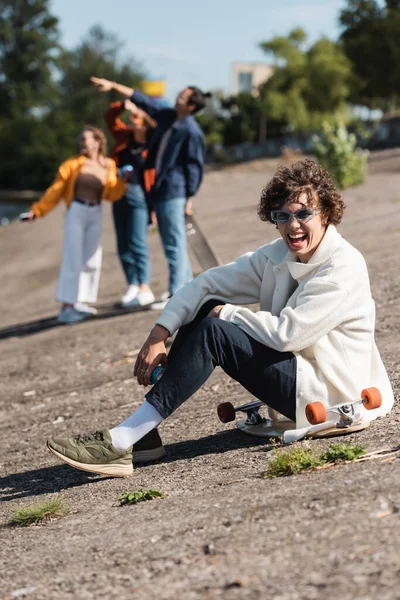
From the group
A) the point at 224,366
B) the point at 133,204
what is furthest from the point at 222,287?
the point at 133,204

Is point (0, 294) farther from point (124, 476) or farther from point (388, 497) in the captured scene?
point (388, 497)

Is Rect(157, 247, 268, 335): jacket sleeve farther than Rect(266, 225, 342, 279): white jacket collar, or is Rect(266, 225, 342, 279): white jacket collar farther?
Rect(157, 247, 268, 335): jacket sleeve

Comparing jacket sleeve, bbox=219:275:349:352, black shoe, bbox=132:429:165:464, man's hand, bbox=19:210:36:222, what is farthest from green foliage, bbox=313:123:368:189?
jacket sleeve, bbox=219:275:349:352

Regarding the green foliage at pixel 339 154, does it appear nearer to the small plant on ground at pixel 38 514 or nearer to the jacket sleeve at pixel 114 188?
the jacket sleeve at pixel 114 188

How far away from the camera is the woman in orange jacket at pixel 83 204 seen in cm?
1082

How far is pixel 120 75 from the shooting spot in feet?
301

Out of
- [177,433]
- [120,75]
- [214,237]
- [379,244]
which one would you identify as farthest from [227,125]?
[177,433]

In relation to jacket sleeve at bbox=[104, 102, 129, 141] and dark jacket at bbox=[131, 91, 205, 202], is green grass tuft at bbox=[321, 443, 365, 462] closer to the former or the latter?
dark jacket at bbox=[131, 91, 205, 202]

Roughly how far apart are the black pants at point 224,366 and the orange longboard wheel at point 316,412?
4.9 inches

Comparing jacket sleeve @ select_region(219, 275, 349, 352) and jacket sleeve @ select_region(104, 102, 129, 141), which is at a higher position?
jacket sleeve @ select_region(104, 102, 129, 141)

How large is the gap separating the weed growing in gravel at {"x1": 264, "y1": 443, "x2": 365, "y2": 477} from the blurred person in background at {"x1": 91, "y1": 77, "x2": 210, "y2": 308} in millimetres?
5414

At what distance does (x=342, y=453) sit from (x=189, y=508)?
714mm

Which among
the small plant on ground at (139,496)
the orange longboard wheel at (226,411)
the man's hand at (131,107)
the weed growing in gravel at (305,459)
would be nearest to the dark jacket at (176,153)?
the man's hand at (131,107)

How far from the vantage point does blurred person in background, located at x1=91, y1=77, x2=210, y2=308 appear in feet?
31.8
